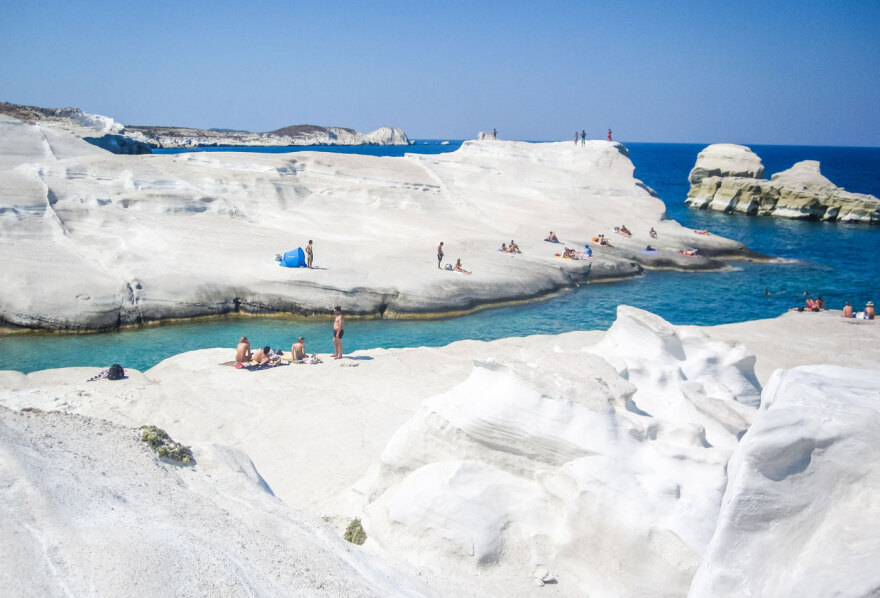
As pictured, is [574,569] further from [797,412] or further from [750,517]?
[797,412]

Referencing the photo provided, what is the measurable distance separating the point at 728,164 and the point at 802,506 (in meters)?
62.5

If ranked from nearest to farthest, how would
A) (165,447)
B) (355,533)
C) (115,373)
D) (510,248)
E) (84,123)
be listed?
(165,447), (355,533), (115,373), (510,248), (84,123)

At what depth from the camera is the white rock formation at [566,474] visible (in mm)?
4324

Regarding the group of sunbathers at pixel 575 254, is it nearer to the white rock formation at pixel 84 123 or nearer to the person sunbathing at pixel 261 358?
the person sunbathing at pixel 261 358

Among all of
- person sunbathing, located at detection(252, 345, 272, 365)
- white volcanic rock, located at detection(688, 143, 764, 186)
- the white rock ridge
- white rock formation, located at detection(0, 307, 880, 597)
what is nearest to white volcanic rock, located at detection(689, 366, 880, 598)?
white rock formation, located at detection(0, 307, 880, 597)

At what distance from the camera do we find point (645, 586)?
19.0 feet

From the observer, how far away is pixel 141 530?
4465 millimetres

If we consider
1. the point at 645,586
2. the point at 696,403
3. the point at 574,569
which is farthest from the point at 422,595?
the point at 696,403

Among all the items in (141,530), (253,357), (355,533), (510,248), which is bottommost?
(253,357)

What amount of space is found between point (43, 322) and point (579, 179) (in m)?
31.7

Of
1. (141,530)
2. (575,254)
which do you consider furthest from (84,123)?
(141,530)

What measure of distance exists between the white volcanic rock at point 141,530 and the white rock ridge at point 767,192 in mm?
55533

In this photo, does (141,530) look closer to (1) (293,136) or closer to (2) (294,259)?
(2) (294,259)

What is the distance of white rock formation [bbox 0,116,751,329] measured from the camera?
782 inches
